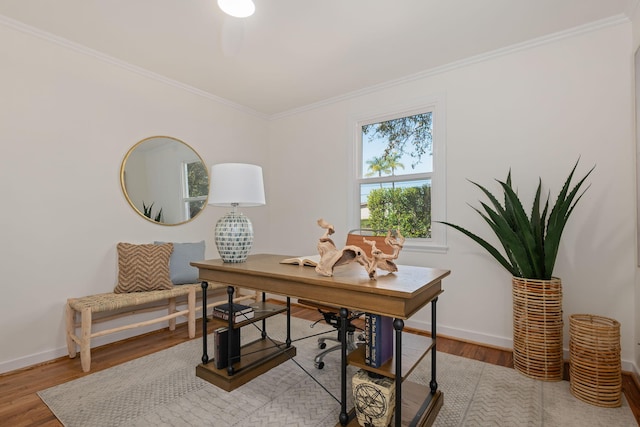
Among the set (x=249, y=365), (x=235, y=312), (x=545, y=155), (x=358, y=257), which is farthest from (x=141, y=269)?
(x=545, y=155)

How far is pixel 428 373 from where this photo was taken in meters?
2.20

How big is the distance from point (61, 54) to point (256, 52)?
157cm

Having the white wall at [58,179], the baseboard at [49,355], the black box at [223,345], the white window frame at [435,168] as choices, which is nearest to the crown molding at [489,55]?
the white window frame at [435,168]

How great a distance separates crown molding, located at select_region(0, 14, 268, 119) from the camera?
2.34 m

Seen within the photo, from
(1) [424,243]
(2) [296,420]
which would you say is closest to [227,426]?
(2) [296,420]

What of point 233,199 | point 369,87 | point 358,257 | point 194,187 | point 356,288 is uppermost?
point 369,87

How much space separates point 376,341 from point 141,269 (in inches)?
90.2

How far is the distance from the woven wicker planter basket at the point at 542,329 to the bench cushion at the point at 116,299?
2.76m

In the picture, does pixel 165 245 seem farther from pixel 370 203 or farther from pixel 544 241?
pixel 544 241

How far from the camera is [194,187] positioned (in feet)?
11.5

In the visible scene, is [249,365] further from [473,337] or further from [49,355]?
[473,337]

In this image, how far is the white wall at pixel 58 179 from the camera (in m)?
2.32

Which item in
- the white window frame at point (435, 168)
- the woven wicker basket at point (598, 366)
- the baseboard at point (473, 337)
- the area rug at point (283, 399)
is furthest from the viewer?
the white window frame at point (435, 168)

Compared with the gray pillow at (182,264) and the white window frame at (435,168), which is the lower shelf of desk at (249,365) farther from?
the white window frame at (435,168)
